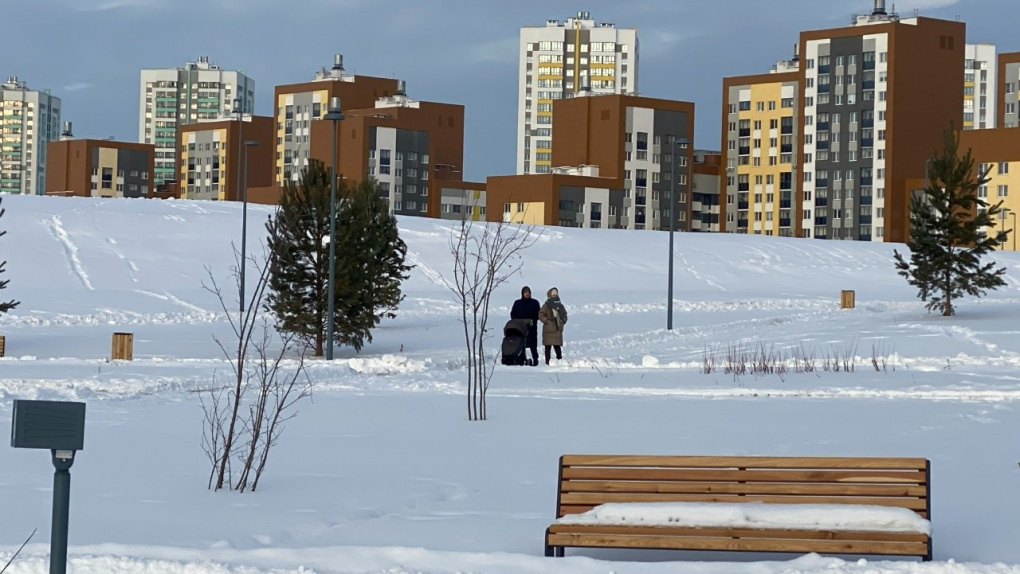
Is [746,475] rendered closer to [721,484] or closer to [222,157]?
[721,484]

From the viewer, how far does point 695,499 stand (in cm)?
841

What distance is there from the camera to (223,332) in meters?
35.6

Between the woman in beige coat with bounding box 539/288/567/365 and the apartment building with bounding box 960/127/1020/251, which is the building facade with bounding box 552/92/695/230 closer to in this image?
the apartment building with bounding box 960/127/1020/251

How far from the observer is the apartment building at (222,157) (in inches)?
6506

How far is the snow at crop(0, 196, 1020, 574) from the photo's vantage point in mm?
8359

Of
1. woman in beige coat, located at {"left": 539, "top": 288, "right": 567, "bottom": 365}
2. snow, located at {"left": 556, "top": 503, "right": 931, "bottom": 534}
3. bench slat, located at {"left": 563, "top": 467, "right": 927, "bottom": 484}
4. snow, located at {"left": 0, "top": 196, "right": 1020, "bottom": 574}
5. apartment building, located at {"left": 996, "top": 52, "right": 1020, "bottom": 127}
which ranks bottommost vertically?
snow, located at {"left": 0, "top": 196, "right": 1020, "bottom": 574}

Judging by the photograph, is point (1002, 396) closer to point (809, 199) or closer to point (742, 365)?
point (742, 365)

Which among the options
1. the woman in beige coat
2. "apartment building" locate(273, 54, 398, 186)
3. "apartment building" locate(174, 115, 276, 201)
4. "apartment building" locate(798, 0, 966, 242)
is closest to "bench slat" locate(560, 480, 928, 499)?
the woman in beige coat

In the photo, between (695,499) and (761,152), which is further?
(761,152)

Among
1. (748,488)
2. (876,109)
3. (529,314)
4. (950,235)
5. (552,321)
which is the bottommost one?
(748,488)

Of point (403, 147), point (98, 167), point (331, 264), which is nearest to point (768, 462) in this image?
point (331, 264)

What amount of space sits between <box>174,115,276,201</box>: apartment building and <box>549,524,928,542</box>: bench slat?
15601cm

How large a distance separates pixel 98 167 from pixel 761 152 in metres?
84.7

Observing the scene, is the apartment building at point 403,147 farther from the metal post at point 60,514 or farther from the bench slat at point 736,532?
the metal post at point 60,514
